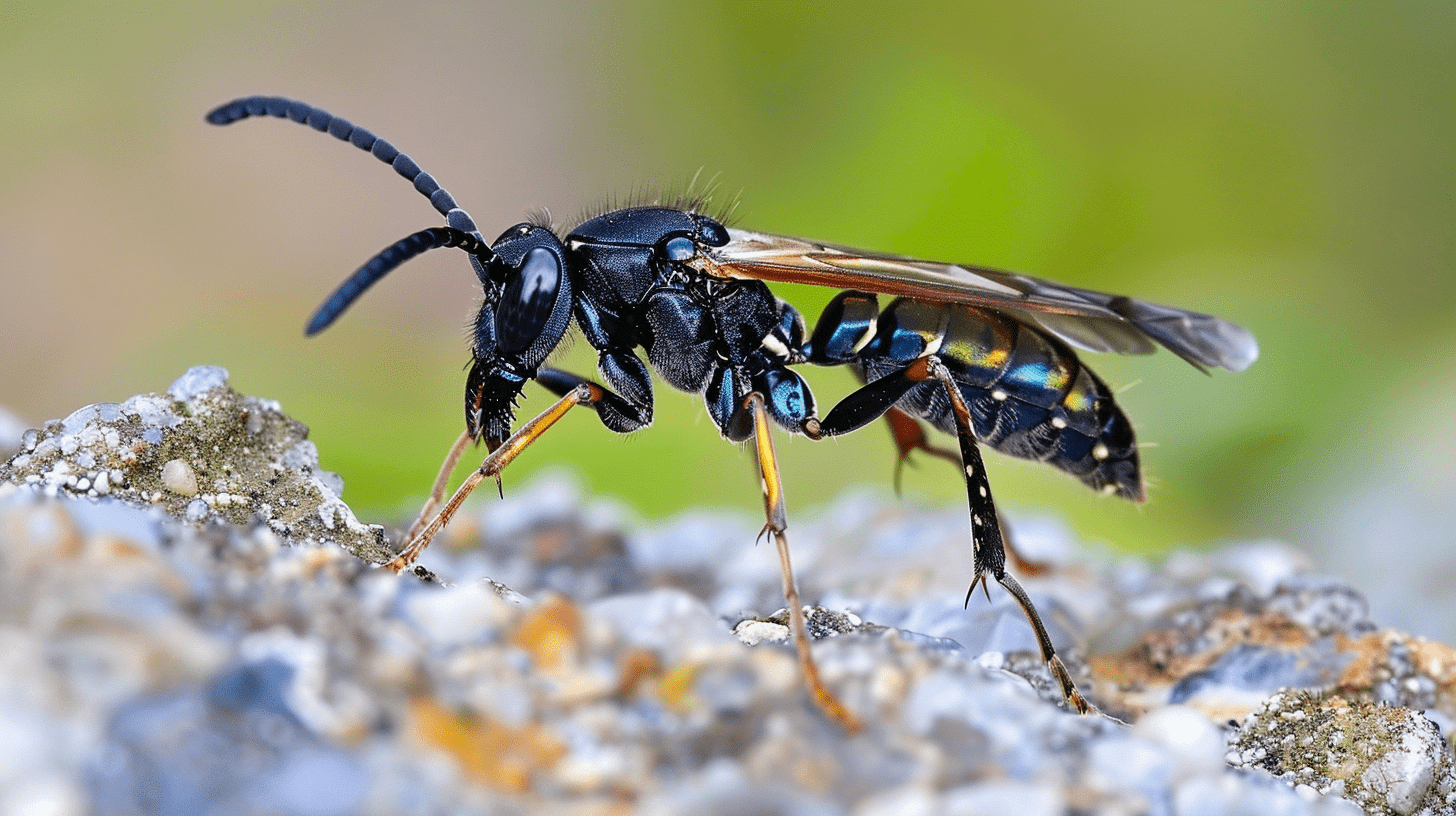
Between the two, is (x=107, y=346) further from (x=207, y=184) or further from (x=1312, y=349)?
(x=1312, y=349)

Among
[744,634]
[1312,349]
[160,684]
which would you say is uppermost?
[1312,349]

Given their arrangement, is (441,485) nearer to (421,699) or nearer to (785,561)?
(785,561)

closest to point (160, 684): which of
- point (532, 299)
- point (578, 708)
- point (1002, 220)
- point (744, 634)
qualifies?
point (578, 708)

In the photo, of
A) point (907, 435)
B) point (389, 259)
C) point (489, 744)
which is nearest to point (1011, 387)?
point (907, 435)

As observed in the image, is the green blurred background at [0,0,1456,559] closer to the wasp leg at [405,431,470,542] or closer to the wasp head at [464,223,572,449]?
the wasp leg at [405,431,470,542]

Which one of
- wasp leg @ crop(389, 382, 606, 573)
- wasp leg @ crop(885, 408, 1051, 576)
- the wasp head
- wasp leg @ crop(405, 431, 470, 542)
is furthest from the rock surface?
wasp leg @ crop(885, 408, 1051, 576)

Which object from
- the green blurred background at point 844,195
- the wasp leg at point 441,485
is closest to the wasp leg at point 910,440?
the green blurred background at point 844,195
